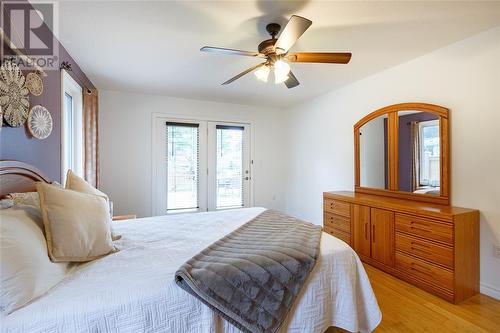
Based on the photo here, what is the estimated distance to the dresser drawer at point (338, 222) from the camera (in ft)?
10.1

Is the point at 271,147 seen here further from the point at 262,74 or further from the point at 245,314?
the point at 245,314

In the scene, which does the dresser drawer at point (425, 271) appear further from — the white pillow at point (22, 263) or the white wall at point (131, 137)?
the white wall at point (131, 137)

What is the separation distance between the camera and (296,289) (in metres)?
1.34

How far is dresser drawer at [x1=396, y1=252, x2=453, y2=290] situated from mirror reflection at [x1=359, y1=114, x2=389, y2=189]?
0.92 metres

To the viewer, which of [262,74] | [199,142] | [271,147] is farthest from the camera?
[271,147]

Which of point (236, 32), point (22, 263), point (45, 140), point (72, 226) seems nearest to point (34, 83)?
point (45, 140)

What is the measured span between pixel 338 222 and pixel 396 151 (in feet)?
3.70

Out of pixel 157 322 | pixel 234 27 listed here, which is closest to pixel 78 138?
pixel 234 27

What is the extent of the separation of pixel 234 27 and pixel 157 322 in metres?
2.10

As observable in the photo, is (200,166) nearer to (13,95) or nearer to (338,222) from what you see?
(338,222)

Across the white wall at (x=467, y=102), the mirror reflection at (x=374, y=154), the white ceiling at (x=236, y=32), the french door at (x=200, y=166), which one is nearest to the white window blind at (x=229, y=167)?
the french door at (x=200, y=166)

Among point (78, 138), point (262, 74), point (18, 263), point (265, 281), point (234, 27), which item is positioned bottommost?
point (265, 281)

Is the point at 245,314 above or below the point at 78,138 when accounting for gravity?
below

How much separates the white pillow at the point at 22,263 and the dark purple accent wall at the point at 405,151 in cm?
318
